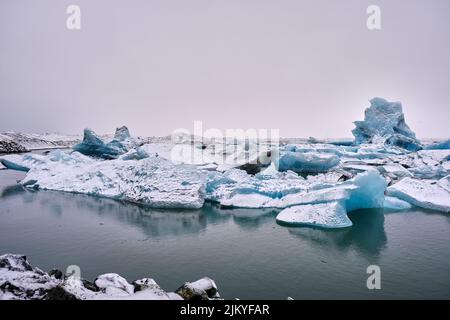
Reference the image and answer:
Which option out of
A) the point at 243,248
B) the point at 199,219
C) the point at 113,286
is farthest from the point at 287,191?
the point at 113,286

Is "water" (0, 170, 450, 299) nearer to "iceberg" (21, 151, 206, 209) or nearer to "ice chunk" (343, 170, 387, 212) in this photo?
"ice chunk" (343, 170, 387, 212)

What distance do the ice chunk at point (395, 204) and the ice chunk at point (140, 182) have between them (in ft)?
22.2

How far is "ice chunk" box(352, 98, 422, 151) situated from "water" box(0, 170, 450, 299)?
18755 mm

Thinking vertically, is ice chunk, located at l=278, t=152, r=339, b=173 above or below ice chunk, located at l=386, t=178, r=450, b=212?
above

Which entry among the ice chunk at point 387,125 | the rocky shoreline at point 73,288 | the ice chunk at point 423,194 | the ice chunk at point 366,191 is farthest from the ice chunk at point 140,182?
the ice chunk at point 387,125

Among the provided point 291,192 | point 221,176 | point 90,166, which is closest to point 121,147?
point 90,166

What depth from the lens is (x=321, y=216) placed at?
8.23 m

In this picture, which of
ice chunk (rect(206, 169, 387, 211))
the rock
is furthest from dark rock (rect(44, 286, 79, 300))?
ice chunk (rect(206, 169, 387, 211))

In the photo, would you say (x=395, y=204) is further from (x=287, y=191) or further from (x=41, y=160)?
(x=41, y=160)

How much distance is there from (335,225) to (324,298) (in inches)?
150

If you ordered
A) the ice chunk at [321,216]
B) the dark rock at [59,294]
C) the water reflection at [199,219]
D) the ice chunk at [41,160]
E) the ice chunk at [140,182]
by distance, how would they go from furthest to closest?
the ice chunk at [41,160], the ice chunk at [140,182], the ice chunk at [321,216], the water reflection at [199,219], the dark rock at [59,294]

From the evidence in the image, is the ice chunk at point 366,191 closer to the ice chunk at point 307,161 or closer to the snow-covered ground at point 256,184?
the snow-covered ground at point 256,184

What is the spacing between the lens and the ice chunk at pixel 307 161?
19344mm

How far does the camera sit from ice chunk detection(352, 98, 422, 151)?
26.0 m
